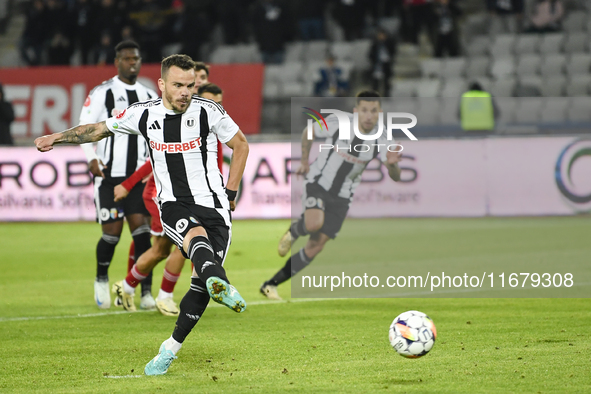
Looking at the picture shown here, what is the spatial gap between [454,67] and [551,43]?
212 centimetres

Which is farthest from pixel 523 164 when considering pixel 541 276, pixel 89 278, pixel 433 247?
pixel 89 278

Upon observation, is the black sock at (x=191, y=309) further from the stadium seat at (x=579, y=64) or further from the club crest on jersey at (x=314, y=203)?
the stadium seat at (x=579, y=64)

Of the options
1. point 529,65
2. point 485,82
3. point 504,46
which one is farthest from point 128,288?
point 504,46

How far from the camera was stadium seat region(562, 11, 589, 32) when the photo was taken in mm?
18344

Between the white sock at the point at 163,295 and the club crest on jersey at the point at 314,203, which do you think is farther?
the club crest on jersey at the point at 314,203

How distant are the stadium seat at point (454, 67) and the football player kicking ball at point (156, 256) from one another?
11759 mm

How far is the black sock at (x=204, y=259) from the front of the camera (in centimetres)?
468

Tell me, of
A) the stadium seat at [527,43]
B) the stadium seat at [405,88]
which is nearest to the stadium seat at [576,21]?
the stadium seat at [527,43]

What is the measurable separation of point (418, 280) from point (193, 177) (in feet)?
13.3

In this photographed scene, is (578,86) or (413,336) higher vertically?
(578,86)

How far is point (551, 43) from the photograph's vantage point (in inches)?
714

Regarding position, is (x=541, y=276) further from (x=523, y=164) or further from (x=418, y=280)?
(x=523, y=164)

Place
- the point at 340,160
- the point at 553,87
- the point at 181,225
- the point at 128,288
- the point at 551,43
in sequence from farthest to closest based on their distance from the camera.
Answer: the point at 551,43
the point at 553,87
the point at 340,160
the point at 128,288
the point at 181,225

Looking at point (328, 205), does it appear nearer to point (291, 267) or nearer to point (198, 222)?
point (291, 267)
